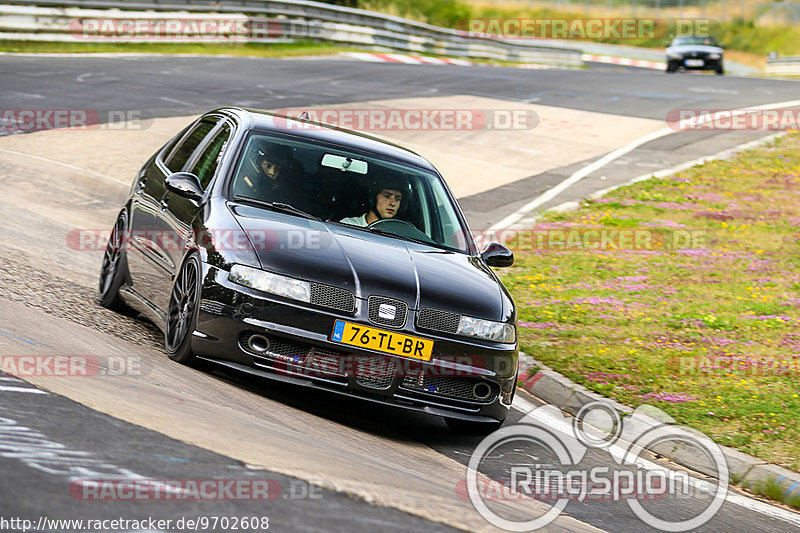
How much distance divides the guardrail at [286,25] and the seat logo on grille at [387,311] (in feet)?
71.0

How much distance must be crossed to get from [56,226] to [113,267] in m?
3.22

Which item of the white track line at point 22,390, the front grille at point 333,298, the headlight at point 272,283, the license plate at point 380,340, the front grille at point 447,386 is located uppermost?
the headlight at point 272,283

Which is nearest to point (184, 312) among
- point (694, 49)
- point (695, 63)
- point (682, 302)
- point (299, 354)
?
point (299, 354)

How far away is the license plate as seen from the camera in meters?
6.03

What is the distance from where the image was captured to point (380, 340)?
607 centimetres

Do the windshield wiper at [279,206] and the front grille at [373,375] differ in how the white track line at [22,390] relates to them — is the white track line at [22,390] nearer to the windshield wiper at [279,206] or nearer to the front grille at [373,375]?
the front grille at [373,375]

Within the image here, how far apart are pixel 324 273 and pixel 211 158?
1.84m

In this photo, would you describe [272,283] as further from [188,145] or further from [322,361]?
[188,145]

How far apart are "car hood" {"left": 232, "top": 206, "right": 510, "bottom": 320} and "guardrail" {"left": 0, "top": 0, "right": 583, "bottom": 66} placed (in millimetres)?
20776

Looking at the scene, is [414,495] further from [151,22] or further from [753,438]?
[151,22]

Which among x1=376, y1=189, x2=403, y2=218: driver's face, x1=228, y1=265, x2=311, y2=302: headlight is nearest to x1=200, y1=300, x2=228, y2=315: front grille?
x1=228, y1=265, x2=311, y2=302: headlight

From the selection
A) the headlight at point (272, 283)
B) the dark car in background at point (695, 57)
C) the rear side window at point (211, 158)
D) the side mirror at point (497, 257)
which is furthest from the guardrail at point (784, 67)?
the headlight at point (272, 283)

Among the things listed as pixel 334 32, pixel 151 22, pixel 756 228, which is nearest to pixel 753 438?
pixel 756 228

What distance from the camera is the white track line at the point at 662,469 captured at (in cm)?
620
